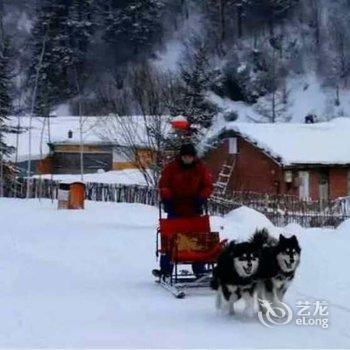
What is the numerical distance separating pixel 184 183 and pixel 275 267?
7.79ft

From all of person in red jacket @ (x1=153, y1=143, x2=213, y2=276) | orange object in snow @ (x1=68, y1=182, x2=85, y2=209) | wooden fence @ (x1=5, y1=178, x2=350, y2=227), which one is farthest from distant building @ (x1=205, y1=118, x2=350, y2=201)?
person in red jacket @ (x1=153, y1=143, x2=213, y2=276)

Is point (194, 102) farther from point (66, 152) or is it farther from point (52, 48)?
Result: point (52, 48)

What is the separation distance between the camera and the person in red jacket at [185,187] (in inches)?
347

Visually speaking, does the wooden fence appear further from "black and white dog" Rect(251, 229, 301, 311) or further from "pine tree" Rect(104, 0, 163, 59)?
"pine tree" Rect(104, 0, 163, 59)

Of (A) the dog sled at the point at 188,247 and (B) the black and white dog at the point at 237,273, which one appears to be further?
(A) the dog sled at the point at 188,247

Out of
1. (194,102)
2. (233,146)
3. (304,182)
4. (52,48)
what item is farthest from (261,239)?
(52,48)

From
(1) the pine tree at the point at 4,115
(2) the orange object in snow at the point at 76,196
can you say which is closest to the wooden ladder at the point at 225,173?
(1) the pine tree at the point at 4,115

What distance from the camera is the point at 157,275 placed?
9000 mm

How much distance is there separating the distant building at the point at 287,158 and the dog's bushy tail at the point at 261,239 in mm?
23618

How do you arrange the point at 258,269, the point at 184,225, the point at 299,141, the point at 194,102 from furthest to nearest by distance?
the point at 299,141 → the point at 194,102 → the point at 184,225 → the point at 258,269

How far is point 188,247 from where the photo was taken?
834cm

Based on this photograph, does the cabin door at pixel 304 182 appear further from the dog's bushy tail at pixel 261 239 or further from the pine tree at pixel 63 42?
the pine tree at pixel 63 42

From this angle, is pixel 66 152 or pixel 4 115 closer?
pixel 4 115

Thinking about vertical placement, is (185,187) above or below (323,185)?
below
